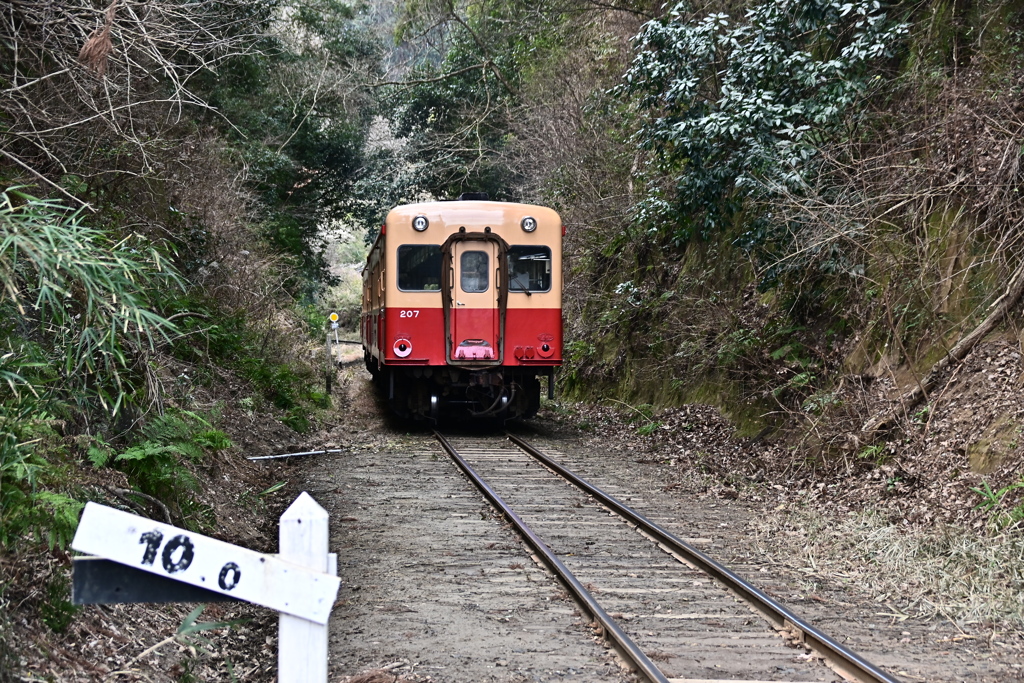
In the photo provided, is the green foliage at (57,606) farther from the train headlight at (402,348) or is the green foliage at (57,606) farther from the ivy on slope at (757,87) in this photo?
the train headlight at (402,348)

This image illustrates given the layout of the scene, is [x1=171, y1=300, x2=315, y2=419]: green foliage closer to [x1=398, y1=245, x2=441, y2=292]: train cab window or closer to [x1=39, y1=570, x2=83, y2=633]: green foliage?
[x1=398, y1=245, x2=441, y2=292]: train cab window

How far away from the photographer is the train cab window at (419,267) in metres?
13.6

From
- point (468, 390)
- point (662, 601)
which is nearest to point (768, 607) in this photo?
point (662, 601)

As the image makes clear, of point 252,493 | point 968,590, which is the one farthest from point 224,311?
point 968,590

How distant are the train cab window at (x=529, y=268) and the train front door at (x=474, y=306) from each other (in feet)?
0.76

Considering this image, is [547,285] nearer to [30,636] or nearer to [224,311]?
[224,311]

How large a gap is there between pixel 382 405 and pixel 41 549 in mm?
14764

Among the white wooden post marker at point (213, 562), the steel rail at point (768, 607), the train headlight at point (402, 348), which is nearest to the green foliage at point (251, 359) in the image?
the train headlight at point (402, 348)

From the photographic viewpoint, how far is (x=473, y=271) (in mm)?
13633

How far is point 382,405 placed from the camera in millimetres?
19438

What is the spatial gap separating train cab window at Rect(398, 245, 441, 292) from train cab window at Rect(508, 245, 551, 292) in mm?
1022


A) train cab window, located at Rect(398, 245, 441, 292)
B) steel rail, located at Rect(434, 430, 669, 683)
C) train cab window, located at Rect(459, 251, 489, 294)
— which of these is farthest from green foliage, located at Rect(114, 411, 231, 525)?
train cab window, located at Rect(459, 251, 489, 294)

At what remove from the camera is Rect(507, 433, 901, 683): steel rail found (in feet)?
15.3

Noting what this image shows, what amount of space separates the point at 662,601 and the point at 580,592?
1.72 feet
